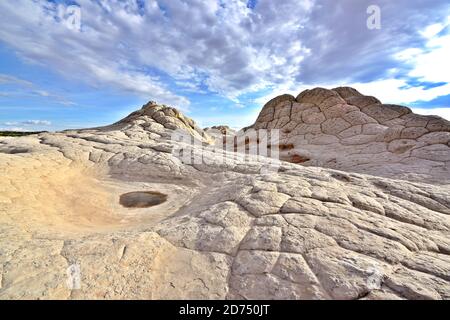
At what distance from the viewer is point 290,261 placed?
196 cm

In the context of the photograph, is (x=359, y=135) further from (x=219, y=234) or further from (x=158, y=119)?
(x=219, y=234)

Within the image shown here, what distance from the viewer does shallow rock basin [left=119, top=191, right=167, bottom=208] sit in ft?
12.8

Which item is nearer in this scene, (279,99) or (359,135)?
(359,135)

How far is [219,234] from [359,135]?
7356mm

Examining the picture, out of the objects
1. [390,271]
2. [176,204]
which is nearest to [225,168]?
[176,204]

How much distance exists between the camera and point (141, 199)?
4082mm

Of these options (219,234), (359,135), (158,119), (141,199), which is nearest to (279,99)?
(359,135)

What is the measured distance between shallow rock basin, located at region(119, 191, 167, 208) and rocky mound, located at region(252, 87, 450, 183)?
4796 millimetres

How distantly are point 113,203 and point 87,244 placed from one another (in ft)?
5.45

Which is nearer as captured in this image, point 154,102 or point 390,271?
point 390,271

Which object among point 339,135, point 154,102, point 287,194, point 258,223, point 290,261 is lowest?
point 290,261

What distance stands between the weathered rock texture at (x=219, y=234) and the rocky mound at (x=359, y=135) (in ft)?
8.76

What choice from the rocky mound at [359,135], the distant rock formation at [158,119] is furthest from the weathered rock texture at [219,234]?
the distant rock formation at [158,119]
